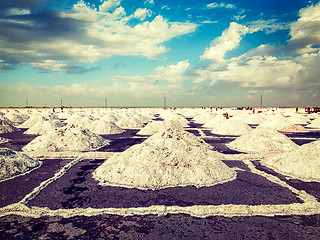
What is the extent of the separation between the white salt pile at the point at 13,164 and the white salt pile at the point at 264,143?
1337 centimetres

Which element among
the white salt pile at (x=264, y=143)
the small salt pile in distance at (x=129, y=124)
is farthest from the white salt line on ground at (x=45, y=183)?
the small salt pile in distance at (x=129, y=124)

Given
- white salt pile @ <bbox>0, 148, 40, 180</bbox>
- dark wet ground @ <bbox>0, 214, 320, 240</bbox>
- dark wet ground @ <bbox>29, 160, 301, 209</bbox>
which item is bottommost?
dark wet ground @ <bbox>0, 214, 320, 240</bbox>

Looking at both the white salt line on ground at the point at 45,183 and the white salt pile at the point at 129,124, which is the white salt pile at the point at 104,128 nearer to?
the white salt pile at the point at 129,124

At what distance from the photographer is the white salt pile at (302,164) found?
30.5 ft

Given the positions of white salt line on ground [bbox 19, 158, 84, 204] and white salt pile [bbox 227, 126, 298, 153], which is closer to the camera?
white salt line on ground [bbox 19, 158, 84, 204]

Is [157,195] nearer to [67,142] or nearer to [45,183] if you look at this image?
[45,183]

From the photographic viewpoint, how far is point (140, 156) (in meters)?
9.46

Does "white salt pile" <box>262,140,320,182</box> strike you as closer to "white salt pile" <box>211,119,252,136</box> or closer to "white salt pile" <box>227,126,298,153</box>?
"white salt pile" <box>227,126,298,153</box>

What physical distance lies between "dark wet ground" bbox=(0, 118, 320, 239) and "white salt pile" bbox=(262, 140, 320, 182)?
2.54 feet

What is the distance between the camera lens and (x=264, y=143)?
49.4 ft

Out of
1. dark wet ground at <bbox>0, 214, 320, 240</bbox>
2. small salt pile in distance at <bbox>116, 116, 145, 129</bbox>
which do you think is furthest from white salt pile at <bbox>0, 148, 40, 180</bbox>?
small salt pile in distance at <bbox>116, 116, 145, 129</bbox>

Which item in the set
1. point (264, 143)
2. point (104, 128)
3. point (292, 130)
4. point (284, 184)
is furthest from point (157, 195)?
point (292, 130)

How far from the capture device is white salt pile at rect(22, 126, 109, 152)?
1502 cm

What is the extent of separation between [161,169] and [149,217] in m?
3.01
